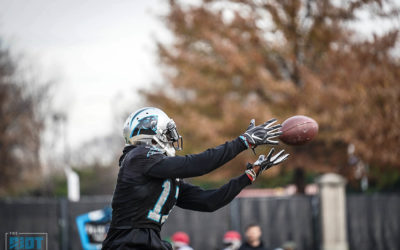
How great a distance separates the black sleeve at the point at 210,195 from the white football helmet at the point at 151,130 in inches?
15.8

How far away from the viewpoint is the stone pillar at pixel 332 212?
611 inches

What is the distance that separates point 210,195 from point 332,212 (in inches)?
463

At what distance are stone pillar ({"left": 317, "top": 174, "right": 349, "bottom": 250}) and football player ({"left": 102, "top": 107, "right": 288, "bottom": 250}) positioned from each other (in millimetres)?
11533

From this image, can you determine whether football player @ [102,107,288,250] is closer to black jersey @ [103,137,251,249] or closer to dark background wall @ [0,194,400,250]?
black jersey @ [103,137,251,249]

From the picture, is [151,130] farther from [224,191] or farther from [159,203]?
[224,191]

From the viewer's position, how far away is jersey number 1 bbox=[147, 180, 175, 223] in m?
4.17

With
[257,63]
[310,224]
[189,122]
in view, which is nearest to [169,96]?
[189,122]

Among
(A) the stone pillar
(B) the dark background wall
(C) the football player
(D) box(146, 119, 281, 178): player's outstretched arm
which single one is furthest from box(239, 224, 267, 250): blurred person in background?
(A) the stone pillar

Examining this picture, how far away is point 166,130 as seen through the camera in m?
4.46

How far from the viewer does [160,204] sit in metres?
4.23

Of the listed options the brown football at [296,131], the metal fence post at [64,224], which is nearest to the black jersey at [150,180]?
the brown football at [296,131]

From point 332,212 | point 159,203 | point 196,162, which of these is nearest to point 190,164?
point 196,162

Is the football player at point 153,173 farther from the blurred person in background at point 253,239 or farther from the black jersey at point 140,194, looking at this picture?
the blurred person in background at point 253,239

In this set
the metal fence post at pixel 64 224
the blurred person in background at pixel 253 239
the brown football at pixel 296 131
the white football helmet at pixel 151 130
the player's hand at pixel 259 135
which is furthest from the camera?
the metal fence post at pixel 64 224
